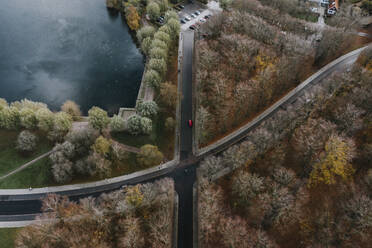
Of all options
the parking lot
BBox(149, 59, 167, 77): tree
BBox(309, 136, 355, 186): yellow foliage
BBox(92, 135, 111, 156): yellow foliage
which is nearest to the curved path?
BBox(92, 135, 111, 156): yellow foliage

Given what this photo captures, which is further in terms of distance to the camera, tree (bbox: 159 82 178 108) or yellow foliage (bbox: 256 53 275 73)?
tree (bbox: 159 82 178 108)

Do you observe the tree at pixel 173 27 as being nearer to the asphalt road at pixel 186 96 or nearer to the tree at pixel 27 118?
the asphalt road at pixel 186 96

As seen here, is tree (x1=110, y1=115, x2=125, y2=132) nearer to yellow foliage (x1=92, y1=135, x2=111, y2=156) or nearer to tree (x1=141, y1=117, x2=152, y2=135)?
tree (x1=141, y1=117, x2=152, y2=135)

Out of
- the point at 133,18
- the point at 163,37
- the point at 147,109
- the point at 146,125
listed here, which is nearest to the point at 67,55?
the point at 133,18

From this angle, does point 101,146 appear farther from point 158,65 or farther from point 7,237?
point 158,65

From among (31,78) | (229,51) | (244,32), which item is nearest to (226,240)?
(229,51)

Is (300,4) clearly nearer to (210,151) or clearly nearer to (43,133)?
(210,151)
